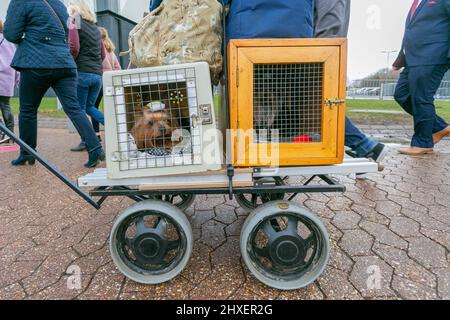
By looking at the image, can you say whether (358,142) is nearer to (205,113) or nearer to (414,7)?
(205,113)

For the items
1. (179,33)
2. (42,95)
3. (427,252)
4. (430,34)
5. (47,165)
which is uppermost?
(430,34)

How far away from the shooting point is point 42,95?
344cm

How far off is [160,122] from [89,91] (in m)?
3.26

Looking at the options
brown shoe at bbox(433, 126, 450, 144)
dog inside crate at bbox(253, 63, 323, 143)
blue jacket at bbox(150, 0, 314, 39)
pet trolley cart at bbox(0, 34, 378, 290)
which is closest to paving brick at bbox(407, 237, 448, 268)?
pet trolley cart at bbox(0, 34, 378, 290)

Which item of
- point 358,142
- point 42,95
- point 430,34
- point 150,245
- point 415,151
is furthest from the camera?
point 415,151

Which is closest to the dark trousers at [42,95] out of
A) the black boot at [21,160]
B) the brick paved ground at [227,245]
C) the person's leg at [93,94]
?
the black boot at [21,160]

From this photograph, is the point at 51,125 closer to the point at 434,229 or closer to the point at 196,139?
the point at 196,139

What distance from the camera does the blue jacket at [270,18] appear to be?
1566 millimetres

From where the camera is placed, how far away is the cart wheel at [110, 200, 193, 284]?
1.50m

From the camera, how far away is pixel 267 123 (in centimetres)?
162

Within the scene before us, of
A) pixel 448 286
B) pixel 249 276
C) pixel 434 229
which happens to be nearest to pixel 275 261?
pixel 249 276

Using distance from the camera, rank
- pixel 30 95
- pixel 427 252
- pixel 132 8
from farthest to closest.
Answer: pixel 132 8 → pixel 30 95 → pixel 427 252

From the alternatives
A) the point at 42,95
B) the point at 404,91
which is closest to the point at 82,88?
the point at 42,95

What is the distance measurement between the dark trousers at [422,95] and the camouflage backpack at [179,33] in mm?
3363
